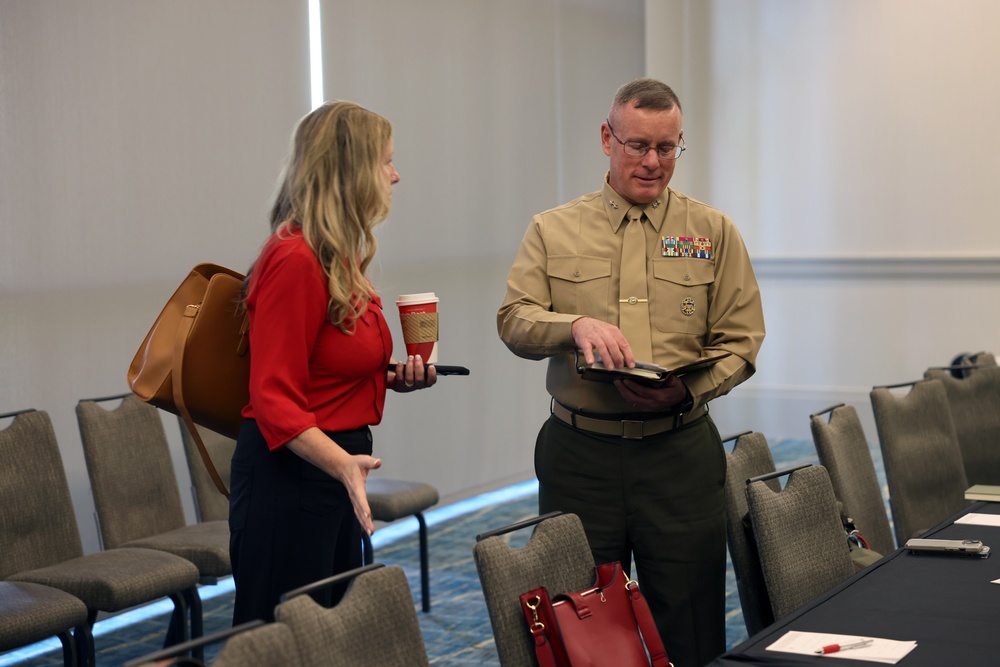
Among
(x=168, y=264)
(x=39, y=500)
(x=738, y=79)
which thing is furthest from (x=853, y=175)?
(x=39, y=500)

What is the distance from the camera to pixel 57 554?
3654mm

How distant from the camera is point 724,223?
274cm

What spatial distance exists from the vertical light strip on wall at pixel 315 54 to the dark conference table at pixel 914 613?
12.2ft

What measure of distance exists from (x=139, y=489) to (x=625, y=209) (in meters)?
2.23

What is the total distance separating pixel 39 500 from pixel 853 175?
19.8 feet

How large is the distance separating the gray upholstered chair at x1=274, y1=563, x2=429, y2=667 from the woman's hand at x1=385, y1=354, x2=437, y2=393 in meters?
0.50

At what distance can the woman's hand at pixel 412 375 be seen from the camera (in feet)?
7.79

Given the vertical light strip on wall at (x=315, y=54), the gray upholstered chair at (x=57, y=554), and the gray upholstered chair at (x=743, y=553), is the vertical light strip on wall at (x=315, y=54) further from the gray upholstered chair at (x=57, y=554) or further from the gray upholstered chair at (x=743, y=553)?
the gray upholstered chair at (x=743, y=553)

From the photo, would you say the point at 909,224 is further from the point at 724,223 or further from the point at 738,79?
the point at 724,223

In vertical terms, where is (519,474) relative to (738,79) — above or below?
below

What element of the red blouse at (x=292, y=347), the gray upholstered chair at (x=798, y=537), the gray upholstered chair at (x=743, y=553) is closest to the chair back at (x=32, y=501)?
the red blouse at (x=292, y=347)

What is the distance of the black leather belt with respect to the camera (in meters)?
2.60

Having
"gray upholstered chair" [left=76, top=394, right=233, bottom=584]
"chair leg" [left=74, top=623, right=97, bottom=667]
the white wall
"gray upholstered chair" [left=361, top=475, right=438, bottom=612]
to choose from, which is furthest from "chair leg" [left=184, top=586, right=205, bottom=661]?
the white wall

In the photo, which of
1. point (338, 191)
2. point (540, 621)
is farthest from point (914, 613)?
point (338, 191)
